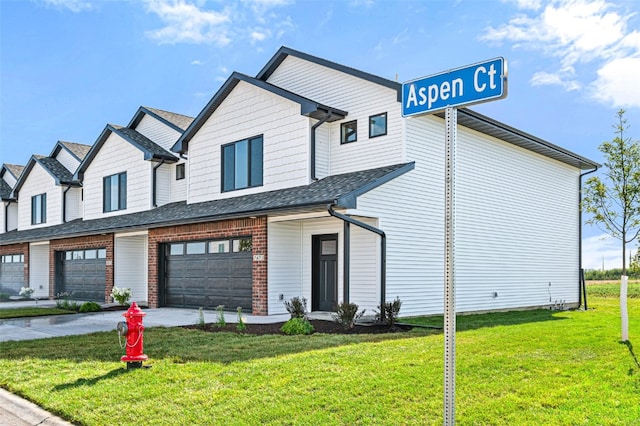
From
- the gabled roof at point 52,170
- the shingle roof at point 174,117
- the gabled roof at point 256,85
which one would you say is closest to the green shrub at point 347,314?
the gabled roof at point 256,85

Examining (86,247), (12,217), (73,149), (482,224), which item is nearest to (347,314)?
(482,224)

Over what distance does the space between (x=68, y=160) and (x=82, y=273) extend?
24.7 ft

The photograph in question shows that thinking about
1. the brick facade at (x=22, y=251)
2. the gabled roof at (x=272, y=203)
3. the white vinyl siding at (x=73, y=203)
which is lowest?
the brick facade at (x=22, y=251)

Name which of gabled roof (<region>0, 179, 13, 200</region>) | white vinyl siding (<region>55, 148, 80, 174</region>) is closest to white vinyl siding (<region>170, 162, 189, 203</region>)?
white vinyl siding (<region>55, 148, 80, 174</region>)

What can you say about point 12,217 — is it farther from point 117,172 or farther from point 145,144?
point 145,144

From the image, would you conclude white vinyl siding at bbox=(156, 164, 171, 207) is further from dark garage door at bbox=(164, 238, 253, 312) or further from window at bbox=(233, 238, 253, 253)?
window at bbox=(233, 238, 253, 253)

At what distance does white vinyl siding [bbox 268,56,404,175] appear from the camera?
15.9m

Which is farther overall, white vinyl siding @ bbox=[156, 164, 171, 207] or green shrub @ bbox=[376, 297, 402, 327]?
white vinyl siding @ bbox=[156, 164, 171, 207]

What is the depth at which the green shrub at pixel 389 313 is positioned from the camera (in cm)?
1332

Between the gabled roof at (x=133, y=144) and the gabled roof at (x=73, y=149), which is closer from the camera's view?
the gabled roof at (x=133, y=144)

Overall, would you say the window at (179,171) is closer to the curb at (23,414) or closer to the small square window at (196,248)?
the small square window at (196,248)

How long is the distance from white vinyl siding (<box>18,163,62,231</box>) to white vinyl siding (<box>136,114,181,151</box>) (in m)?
6.98

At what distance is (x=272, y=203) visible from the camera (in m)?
15.8

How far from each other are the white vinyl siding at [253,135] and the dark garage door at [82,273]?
666cm
